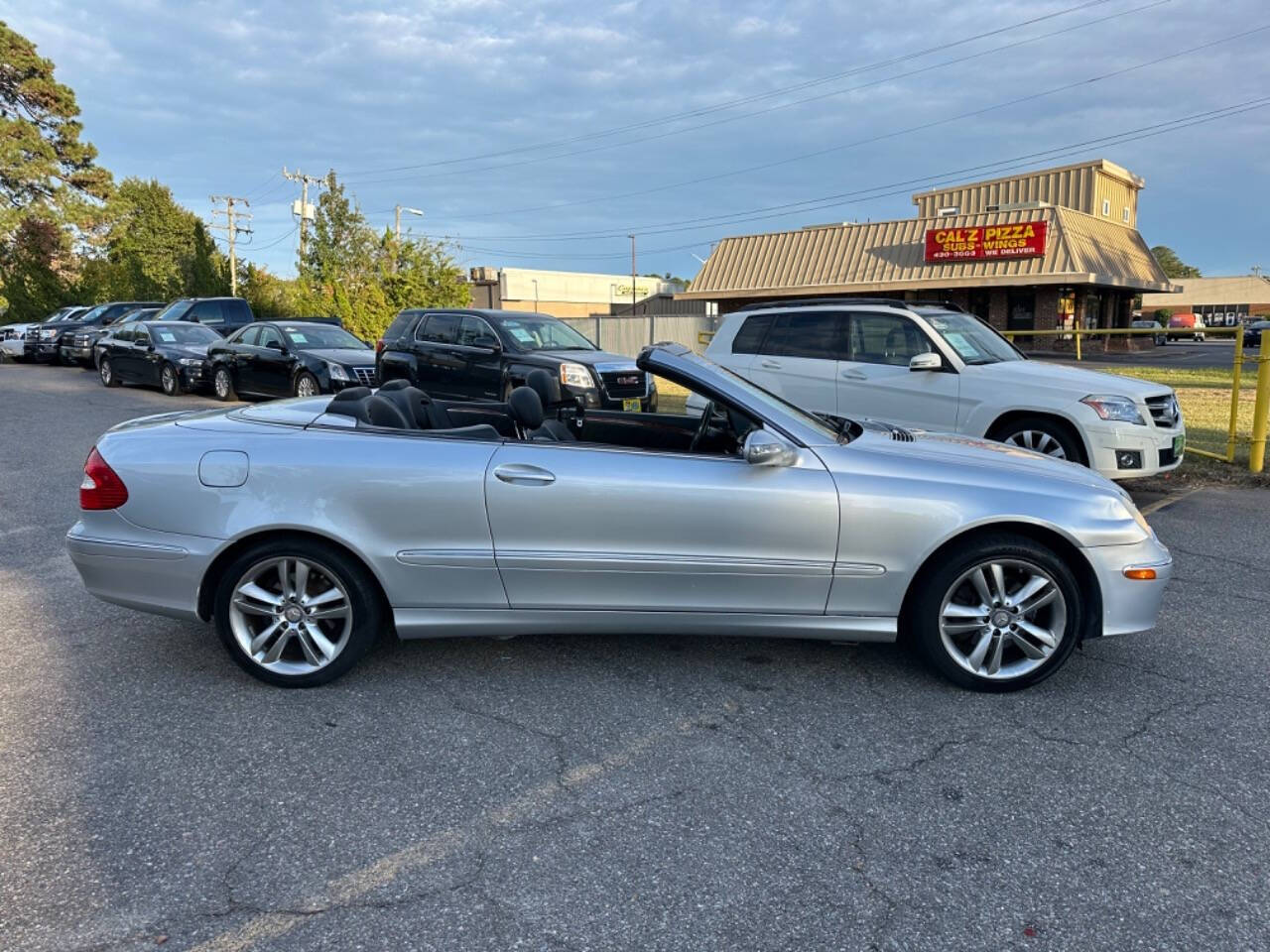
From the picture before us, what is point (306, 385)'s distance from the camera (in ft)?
46.9

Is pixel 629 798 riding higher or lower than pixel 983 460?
lower

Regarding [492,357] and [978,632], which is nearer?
[978,632]

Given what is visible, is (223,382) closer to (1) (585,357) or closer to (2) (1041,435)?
(1) (585,357)

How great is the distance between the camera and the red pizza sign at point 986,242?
31.5 meters

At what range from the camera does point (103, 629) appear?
467 cm

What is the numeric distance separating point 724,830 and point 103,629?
11.8 ft

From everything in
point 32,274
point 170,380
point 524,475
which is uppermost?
point 32,274

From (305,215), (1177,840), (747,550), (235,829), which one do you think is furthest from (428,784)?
(305,215)

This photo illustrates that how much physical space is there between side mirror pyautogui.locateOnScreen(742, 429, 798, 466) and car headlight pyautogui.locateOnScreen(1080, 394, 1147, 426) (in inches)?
183

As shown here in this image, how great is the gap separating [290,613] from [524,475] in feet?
3.94

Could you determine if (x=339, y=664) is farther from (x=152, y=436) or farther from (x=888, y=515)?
(x=888, y=515)

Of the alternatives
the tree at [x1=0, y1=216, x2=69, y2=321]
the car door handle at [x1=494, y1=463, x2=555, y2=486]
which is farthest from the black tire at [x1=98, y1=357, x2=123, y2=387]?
the tree at [x1=0, y1=216, x2=69, y2=321]

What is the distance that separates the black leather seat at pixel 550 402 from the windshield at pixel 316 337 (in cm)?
1127

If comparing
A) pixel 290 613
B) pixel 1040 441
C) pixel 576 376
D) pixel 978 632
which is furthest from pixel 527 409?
pixel 576 376
